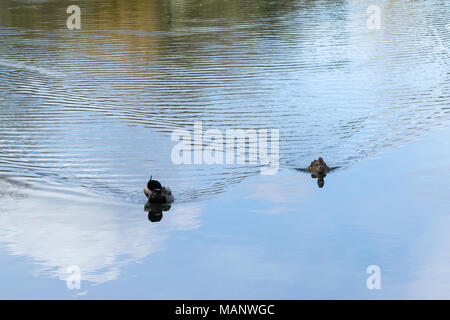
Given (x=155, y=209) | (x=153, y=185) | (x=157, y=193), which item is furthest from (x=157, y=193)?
(x=155, y=209)

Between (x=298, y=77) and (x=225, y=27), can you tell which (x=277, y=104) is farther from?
(x=225, y=27)

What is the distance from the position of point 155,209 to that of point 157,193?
0.32 meters

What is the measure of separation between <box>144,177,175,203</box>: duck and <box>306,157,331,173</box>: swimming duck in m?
3.54

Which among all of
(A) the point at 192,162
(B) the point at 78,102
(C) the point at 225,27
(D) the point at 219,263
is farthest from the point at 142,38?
(D) the point at 219,263

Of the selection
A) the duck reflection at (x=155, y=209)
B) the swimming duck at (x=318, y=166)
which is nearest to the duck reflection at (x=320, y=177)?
the swimming duck at (x=318, y=166)

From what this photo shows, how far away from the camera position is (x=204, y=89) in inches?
1035

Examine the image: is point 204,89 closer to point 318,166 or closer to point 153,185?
point 318,166

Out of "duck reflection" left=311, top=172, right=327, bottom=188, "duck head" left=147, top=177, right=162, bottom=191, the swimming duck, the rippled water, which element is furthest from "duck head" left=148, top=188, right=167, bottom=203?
the swimming duck

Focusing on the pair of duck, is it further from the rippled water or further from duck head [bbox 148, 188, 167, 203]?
the rippled water

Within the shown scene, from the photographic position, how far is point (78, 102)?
971 inches

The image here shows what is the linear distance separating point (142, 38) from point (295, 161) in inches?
773

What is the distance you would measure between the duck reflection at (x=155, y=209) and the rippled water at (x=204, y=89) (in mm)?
649

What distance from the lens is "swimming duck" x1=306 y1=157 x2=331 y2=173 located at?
17.6 meters
